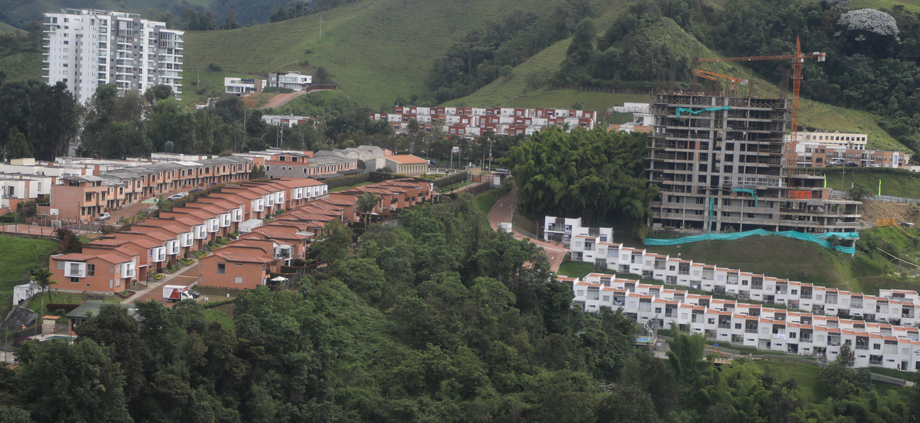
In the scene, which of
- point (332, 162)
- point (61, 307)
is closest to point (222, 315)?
point (61, 307)

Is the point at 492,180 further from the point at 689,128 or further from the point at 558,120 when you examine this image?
the point at 558,120

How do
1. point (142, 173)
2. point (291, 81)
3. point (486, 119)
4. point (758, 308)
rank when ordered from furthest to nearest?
point (291, 81) < point (486, 119) < point (142, 173) < point (758, 308)

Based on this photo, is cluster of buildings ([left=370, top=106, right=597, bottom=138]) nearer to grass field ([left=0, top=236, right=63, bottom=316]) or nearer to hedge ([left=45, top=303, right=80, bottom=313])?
grass field ([left=0, top=236, right=63, bottom=316])

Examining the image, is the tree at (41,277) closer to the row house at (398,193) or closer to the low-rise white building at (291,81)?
the row house at (398,193)

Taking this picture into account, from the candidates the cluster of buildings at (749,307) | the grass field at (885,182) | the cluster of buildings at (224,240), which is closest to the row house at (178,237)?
the cluster of buildings at (224,240)

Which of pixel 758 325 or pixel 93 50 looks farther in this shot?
pixel 93 50

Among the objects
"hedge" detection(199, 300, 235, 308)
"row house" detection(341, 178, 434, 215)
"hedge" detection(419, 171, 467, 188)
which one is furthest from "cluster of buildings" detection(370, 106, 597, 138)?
"hedge" detection(199, 300, 235, 308)

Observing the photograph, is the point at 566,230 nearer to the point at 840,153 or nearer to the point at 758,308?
the point at 758,308

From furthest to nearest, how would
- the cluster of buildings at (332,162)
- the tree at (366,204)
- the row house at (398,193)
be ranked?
the cluster of buildings at (332,162) < the row house at (398,193) < the tree at (366,204)
